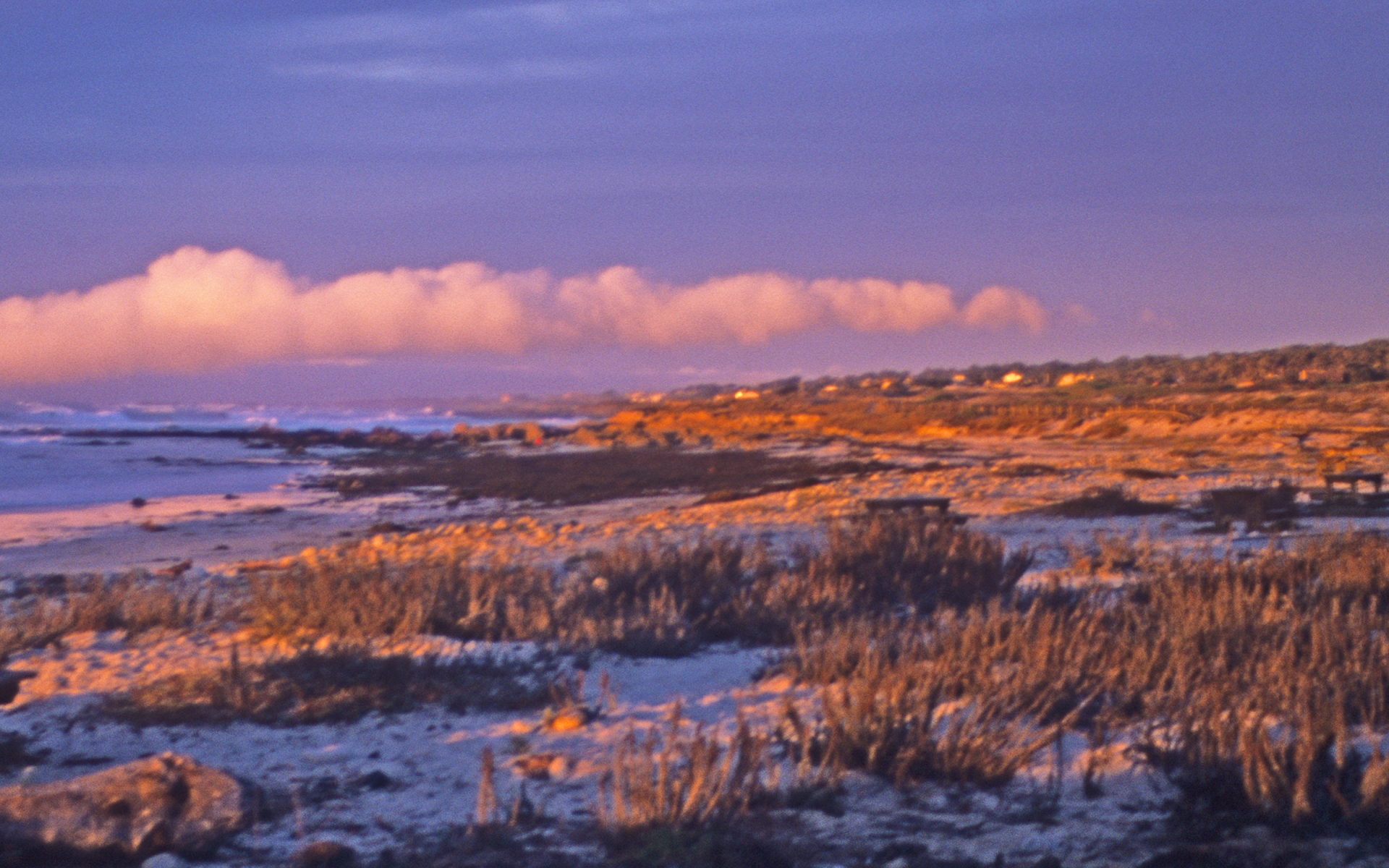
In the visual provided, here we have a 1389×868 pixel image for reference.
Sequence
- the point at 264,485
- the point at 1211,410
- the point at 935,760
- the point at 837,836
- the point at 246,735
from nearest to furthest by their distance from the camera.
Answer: the point at 837,836, the point at 935,760, the point at 246,735, the point at 264,485, the point at 1211,410

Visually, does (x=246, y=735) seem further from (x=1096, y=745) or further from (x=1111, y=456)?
(x=1111, y=456)

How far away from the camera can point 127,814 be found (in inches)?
145

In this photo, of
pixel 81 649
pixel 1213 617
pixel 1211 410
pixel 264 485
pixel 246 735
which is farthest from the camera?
pixel 1211 410

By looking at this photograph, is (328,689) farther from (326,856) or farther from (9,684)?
(326,856)

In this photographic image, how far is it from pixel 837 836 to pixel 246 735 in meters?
2.91

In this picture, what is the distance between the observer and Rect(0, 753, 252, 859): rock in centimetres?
359

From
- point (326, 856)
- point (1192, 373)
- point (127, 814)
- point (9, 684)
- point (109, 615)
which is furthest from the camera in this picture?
point (1192, 373)

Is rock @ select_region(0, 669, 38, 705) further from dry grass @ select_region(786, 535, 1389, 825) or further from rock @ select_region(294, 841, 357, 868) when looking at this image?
dry grass @ select_region(786, 535, 1389, 825)

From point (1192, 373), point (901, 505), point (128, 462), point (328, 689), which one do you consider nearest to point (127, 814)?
Answer: point (328, 689)

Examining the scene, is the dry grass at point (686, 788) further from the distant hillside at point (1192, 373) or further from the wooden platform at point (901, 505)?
the distant hillside at point (1192, 373)

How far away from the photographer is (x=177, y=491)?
25156 mm

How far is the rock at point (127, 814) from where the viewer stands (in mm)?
3588

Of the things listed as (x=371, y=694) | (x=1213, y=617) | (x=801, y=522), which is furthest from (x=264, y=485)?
(x=1213, y=617)

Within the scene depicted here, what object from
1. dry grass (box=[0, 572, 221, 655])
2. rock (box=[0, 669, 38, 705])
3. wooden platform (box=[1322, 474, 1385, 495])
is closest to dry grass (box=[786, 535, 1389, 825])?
rock (box=[0, 669, 38, 705])
